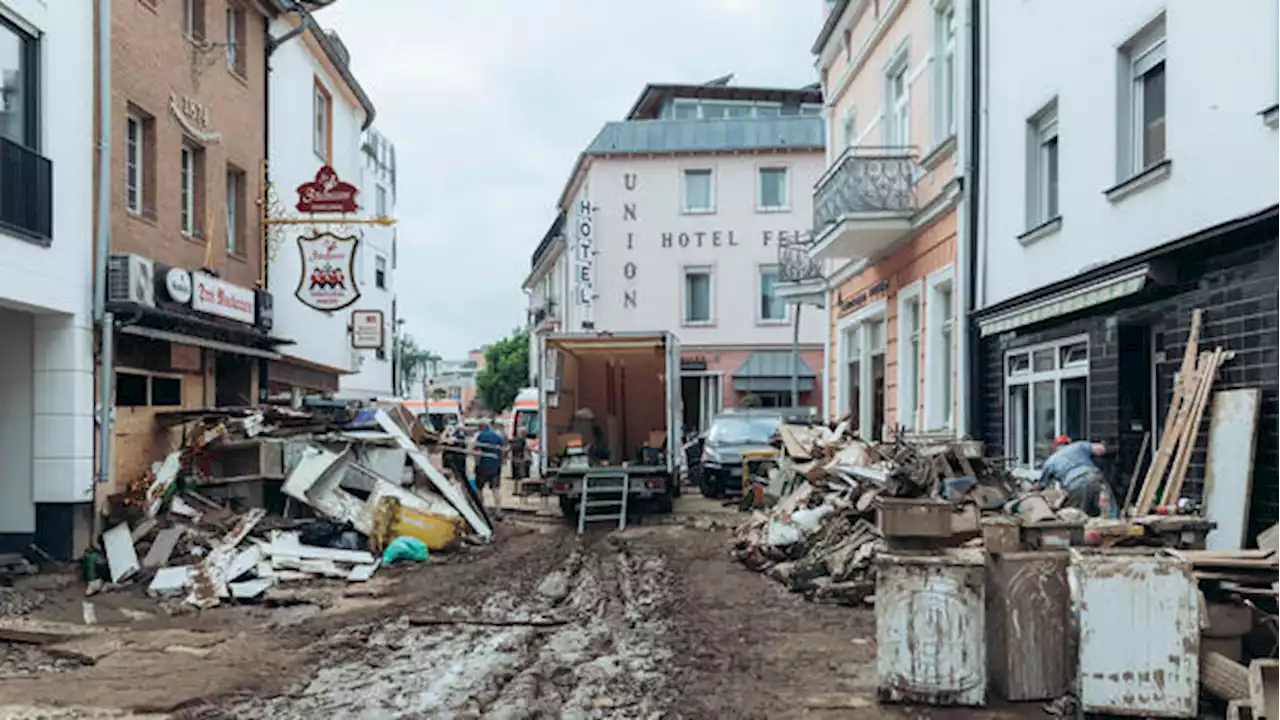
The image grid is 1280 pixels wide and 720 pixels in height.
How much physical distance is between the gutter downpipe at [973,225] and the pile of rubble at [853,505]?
3.21 feet

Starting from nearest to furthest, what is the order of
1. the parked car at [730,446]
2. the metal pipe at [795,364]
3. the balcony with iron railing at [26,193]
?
the balcony with iron railing at [26,193]
the parked car at [730,446]
the metal pipe at [795,364]

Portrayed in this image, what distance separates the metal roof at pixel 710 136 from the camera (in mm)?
35656

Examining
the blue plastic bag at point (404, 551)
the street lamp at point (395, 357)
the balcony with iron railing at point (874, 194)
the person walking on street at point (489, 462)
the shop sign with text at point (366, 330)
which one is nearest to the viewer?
the blue plastic bag at point (404, 551)

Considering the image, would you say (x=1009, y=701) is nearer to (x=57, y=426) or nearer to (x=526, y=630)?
(x=526, y=630)

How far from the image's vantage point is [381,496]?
13.2 m

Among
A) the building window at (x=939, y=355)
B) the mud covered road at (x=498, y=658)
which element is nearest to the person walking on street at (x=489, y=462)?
the building window at (x=939, y=355)

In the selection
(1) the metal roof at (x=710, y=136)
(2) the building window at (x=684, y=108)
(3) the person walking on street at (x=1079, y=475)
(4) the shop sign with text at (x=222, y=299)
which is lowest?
(3) the person walking on street at (x=1079, y=475)

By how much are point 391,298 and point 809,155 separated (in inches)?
559

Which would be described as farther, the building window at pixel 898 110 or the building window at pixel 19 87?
the building window at pixel 898 110

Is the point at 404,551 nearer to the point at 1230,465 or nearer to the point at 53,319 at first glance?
the point at 53,319

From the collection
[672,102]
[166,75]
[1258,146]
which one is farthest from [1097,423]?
[672,102]

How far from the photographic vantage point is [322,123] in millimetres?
21688

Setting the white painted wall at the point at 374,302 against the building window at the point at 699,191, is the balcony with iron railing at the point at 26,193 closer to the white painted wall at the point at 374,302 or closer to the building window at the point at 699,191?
the white painted wall at the point at 374,302

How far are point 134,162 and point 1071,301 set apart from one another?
35.3 ft
